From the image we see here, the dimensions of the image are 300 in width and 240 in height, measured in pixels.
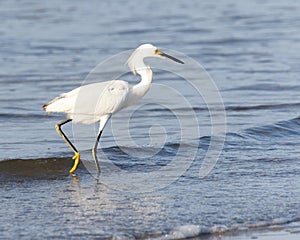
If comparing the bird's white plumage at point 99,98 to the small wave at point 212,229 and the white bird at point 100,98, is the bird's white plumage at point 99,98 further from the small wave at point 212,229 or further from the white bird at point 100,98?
the small wave at point 212,229

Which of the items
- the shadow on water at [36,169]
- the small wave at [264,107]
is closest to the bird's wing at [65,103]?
the shadow on water at [36,169]

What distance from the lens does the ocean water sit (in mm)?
5895

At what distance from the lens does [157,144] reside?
8445 mm

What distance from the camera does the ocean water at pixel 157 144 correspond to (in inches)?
232

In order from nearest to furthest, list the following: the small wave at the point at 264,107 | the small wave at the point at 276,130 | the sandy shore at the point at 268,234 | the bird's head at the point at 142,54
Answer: the sandy shore at the point at 268,234 < the bird's head at the point at 142,54 < the small wave at the point at 276,130 < the small wave at the point at 264,107

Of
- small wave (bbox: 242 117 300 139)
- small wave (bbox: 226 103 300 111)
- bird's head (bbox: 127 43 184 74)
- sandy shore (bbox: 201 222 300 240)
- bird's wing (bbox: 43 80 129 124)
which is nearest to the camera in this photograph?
sandy shore (bbox: 201 222 300 240)

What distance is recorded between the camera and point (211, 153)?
8039 mm

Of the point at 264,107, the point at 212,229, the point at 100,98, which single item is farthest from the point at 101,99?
the point at 264,107

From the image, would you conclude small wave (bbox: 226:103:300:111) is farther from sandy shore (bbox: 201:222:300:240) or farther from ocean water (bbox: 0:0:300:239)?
sandy shore (bbox: 201:222:300:240)

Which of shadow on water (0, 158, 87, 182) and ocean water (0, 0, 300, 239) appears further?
shadow on water (0, 158, 87, 182)

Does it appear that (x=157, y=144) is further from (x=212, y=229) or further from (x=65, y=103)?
(x=212, y=229)

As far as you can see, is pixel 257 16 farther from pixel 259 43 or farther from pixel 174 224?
pixel 174 224

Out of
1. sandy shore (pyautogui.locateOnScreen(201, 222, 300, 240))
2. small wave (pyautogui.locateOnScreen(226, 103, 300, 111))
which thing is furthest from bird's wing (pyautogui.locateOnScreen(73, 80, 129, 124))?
small wave (pyautogui.locateOnScreen(226, 103, 300, 111))

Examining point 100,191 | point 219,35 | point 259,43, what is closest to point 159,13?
point 219,35
